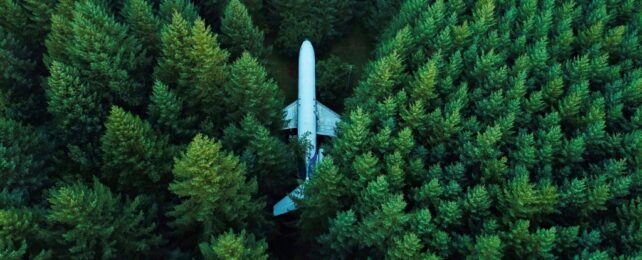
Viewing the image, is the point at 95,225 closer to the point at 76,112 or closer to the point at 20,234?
the point at 20,234

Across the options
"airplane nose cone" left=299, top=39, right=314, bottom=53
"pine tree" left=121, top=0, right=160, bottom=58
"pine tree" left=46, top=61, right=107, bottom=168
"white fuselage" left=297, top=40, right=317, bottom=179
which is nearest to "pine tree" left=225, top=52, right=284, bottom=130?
"white fuselage" left=297, top=40, right=317, bottom=179

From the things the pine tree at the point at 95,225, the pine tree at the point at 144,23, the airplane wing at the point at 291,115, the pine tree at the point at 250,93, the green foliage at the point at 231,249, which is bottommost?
the green foliage at the point at 231,249

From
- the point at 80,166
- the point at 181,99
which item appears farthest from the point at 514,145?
the point at 80,166

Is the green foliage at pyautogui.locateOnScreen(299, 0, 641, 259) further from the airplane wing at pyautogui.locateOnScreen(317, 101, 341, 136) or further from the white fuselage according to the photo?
the airplane wing at pyautogui.locateOnScreen(317, 101, 341, 136)

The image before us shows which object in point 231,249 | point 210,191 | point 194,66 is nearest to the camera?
point 231,249

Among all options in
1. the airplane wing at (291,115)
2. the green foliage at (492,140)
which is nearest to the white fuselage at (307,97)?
the airplane wing at (291,115)

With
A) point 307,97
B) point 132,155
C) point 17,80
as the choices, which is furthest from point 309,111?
point 17,80

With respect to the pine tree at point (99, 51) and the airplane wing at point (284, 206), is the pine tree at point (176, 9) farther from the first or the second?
the airplane wing at point (284, 206)
